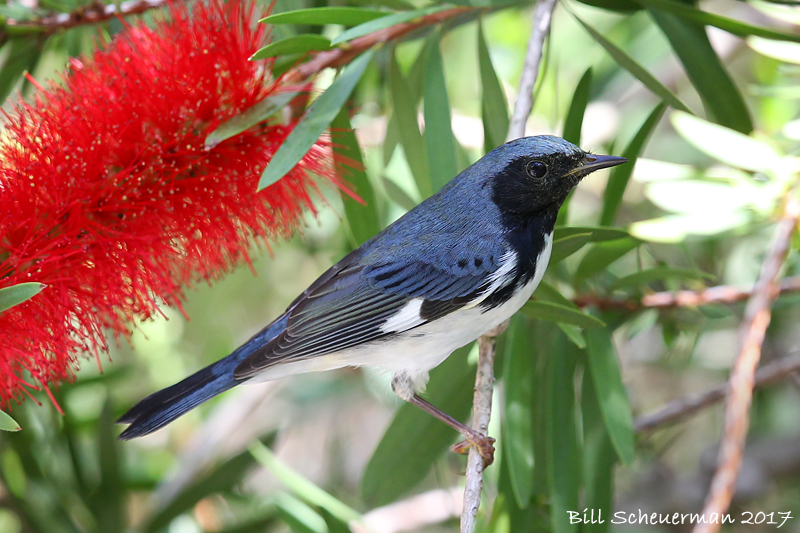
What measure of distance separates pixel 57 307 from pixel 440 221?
3.02 feet

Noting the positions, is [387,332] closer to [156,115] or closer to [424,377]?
[424,377]

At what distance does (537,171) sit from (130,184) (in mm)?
960

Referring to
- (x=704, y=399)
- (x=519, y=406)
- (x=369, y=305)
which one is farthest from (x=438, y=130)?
(x=704, y=399)

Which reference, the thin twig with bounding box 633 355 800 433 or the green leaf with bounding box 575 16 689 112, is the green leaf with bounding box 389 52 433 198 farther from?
the thin twig with bounding box 633 355 800 433

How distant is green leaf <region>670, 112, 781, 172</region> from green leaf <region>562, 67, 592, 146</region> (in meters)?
0.28

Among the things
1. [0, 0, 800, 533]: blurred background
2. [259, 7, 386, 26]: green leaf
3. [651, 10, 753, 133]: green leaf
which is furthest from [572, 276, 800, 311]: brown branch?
[259, 7, 386, 26]: green leaf

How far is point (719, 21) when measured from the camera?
1668 mm

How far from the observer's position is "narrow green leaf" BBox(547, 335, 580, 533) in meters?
1.65

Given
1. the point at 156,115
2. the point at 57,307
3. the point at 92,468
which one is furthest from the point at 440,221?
the point at 92,468

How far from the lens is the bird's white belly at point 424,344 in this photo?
1678mm

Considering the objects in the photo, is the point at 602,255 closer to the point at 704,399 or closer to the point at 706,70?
the point at 706,70

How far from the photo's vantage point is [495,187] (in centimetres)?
179

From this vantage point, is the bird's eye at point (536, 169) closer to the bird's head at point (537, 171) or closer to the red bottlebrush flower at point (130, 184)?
the bird's head at point (537, 171)

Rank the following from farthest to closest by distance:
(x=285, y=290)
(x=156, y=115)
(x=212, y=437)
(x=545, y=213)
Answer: (x=285, y=290) < (x=212, y=437) < (x=545, y=213) < (x=156, y=115)
